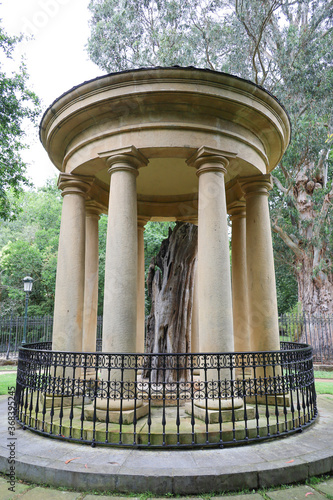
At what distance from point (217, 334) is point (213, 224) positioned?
1955 millimetres

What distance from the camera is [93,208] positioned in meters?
8.97

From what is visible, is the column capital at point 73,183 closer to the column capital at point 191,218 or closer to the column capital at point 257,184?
the column capital at point 257,184

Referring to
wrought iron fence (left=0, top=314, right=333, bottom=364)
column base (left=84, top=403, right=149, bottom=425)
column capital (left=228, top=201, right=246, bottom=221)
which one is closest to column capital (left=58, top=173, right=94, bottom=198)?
column capital (left=228, top=201, right=246, bottom=221)

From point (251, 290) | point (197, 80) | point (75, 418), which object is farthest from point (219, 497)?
point (197, 80)

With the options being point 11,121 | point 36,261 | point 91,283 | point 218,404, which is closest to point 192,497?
point 218,404

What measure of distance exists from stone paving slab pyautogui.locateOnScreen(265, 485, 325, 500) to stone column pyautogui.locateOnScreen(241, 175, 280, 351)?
3.26 meters

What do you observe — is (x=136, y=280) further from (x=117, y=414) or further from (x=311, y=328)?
(x=311, y=328)

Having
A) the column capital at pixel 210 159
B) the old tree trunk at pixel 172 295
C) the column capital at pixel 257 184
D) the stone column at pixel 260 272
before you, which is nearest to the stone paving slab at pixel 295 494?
the stone column at pixel 260 272

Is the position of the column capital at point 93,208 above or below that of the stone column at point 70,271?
above

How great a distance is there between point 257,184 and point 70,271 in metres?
4.59

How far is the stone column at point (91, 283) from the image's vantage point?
843 cm

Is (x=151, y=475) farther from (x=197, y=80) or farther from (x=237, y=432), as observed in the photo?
(x=197, y=80)

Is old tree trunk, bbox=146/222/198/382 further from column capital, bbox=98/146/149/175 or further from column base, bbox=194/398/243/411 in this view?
column capital, bbox=98/146/149/175

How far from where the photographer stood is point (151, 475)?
3701 millimetres
